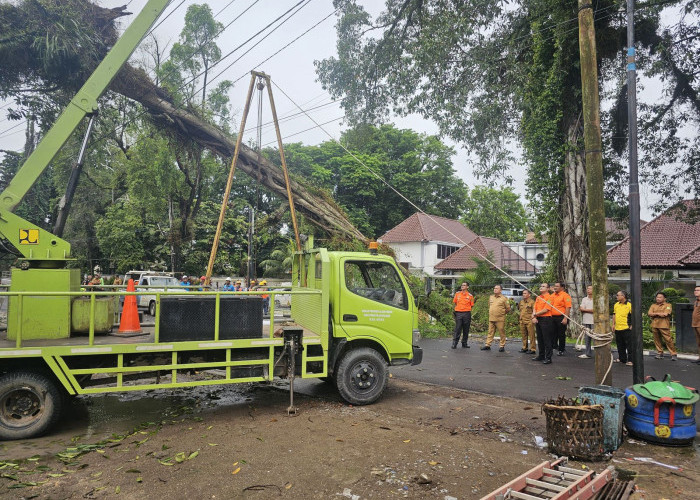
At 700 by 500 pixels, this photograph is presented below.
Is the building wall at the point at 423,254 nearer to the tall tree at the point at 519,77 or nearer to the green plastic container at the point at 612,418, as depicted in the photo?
the tall tree at the point at 519,77

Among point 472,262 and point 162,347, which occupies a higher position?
point 472,262

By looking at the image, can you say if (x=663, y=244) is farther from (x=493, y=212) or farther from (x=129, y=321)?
(x=129, y=321)

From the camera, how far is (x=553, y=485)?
3.82m

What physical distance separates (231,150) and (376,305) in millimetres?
12081

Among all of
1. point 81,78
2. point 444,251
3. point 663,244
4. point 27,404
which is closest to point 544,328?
point 27,404

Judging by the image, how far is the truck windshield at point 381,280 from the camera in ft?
24.0

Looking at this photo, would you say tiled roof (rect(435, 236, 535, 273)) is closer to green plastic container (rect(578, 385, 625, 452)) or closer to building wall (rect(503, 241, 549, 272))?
building wall (rect(503, 241, 549, 272))

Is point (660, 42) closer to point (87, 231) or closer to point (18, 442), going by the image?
point (18, 442)

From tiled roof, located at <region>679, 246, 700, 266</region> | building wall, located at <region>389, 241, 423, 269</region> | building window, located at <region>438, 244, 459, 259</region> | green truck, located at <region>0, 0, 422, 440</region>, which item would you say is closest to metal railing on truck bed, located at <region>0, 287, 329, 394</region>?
green truck, located at <region>0, 0, 422, 440</region>

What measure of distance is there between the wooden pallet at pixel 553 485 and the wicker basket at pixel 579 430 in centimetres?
57

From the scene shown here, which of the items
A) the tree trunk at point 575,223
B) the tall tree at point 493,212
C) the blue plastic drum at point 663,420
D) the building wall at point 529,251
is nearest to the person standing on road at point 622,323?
the tree trunk at point 575,223

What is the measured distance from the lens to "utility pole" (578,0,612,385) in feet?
18.8

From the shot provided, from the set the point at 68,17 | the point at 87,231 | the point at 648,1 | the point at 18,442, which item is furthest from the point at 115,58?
the point at 87,231

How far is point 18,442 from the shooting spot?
535 centimetres
